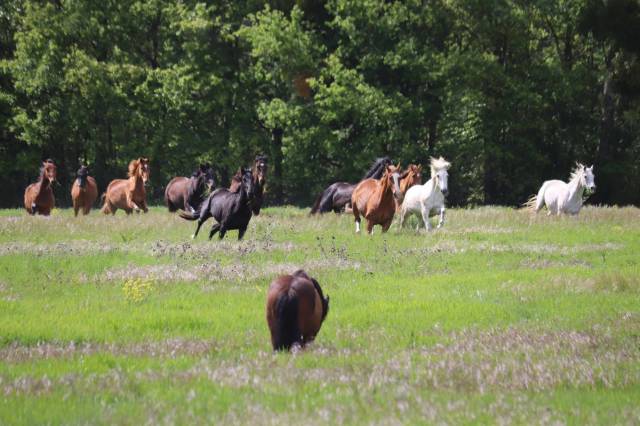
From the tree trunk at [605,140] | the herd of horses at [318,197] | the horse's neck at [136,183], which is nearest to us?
the herd of horses at [318,197]

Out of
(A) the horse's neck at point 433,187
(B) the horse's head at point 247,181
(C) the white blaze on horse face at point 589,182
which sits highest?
(C) the white blaze on horse face at point 589,182

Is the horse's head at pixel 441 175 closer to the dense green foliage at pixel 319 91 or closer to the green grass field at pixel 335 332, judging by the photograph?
the green grass field at pixel 335 332

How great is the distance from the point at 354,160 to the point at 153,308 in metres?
36.2

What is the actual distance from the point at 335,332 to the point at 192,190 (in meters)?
22.5

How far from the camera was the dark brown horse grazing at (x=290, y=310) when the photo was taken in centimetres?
977

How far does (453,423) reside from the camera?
21.1 feet

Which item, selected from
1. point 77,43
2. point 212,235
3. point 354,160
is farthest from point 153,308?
point 77,43

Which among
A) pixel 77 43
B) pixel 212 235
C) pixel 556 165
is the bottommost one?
pixel 212 235

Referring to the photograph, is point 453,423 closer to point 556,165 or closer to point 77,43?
point 556,165

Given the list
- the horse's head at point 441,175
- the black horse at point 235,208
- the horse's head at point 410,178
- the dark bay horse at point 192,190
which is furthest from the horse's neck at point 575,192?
the black horse at point 235,208

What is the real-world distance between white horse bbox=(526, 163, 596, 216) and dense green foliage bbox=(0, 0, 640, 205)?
1435cm

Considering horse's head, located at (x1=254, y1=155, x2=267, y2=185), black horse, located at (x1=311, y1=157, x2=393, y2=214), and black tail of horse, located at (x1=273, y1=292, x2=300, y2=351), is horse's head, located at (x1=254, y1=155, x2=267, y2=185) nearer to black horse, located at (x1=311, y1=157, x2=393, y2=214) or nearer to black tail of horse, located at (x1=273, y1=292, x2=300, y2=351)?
black horse, located at (x1=311, y1=157, x2=393, y2=214)

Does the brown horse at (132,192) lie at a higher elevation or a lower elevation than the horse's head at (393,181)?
lower

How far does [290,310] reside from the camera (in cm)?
977
